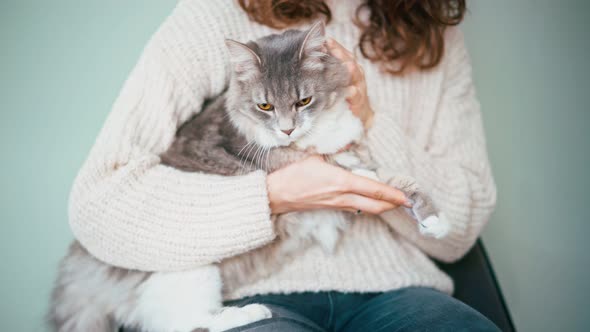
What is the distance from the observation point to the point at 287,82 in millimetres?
1061

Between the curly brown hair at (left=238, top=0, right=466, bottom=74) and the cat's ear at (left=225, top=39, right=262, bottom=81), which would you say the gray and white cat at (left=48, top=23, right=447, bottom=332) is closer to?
A: the cat's ear at (left=225, top=39, right=262, bottom=81)

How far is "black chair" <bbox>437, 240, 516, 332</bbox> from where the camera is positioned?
49.3 inches

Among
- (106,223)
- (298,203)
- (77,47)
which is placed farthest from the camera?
(77,47)

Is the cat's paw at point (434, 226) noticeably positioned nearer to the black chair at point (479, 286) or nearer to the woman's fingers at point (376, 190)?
the woman's fingers at point (376, 190)

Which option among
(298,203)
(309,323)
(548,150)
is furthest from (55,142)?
(548,150)

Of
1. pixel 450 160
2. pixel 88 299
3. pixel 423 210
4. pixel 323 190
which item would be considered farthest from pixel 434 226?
pixel 88 299

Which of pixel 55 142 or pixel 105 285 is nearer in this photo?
pixel 105 285

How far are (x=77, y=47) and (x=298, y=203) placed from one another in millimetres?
950

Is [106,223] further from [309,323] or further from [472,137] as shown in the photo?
[472,137]

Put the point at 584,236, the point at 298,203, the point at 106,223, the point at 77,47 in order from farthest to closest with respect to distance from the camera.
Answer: the point at 584,236, the point at 77,47, the point at 298,203, the point at 106,223

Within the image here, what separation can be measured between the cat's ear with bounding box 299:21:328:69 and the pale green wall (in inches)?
27.4

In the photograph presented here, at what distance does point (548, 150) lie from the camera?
5.66ft

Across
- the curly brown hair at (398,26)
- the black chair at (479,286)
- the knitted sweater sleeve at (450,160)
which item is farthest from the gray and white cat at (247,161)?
the black chair at (479,286)

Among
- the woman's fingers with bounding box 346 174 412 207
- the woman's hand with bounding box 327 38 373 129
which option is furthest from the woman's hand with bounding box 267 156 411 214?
the woman's hand with bounding box 327 38 373 129
